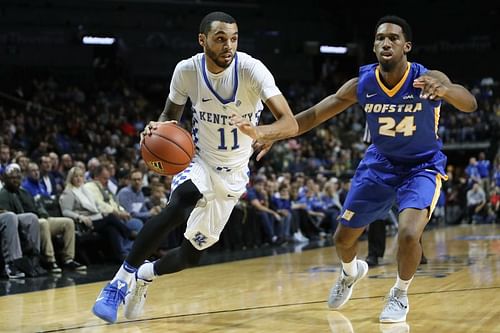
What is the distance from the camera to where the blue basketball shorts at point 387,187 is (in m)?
5.34

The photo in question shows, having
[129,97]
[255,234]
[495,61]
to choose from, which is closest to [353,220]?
[255,234]

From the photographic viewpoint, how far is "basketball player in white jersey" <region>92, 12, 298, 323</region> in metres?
5.17

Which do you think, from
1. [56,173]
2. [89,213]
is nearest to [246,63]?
[89,213]

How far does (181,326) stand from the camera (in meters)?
5.36

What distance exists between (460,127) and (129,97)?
32.0ft

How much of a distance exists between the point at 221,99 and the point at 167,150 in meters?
0.62

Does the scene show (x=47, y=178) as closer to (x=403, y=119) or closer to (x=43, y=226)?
(x=43, y=226)

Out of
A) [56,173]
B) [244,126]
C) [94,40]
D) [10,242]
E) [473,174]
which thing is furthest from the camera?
[94,40]

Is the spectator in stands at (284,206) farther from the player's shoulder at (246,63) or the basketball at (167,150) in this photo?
the basketball at (167,150)

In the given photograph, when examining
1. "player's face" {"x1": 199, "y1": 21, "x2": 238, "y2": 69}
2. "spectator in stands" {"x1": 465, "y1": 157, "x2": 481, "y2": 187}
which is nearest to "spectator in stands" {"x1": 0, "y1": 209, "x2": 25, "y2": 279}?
"player's face" {"x1": 199, "y1": 21, "x2": 238, "y2": 69}

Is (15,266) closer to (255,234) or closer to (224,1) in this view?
(255,234)

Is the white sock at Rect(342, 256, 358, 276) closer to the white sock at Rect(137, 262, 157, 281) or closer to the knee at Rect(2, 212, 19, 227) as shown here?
the white sock at Rect(137, 262, 157, 281)

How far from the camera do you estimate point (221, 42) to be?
5180mm

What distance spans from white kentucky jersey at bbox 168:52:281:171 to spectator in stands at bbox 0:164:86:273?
4253 millimetres
